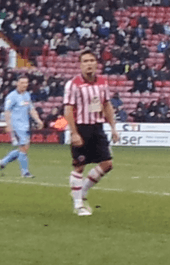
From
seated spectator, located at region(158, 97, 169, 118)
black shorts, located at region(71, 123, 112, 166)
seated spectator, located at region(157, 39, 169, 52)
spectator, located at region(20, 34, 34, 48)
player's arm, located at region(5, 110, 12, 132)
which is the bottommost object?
seated spectator, located at region(158, 97, 169, 118)

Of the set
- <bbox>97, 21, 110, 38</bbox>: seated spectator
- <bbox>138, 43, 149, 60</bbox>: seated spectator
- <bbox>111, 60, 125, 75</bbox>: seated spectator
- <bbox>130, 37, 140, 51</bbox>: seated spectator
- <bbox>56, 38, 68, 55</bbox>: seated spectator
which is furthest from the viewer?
<bbox>97, 21, 110, 38</bbox>: seated spectator

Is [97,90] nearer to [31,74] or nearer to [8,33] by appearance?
[31,74]

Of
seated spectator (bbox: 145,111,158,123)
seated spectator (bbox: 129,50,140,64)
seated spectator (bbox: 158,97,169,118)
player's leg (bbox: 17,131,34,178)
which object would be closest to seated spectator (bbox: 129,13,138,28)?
seated spectator (bbox: 129,50,140,64)

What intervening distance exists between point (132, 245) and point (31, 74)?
22600 mm

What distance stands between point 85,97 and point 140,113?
17.9 meters

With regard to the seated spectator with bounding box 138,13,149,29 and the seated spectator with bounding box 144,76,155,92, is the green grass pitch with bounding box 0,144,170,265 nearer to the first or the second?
the seated spectator with bounding box 144,76,155,92

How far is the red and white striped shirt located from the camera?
861 cm

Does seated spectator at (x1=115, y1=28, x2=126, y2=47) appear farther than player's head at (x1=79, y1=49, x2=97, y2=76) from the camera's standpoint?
Yes

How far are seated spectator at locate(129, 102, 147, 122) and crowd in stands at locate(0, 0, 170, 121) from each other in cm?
168

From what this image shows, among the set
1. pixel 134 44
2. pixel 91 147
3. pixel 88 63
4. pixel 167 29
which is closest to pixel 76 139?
pixel 91 147

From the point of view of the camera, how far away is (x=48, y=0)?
31.8 m

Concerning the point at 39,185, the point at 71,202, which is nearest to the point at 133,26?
the point at 39,185

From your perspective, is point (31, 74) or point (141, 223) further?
point (31, 74)

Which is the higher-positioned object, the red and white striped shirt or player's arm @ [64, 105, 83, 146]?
the red and white striped shirt
